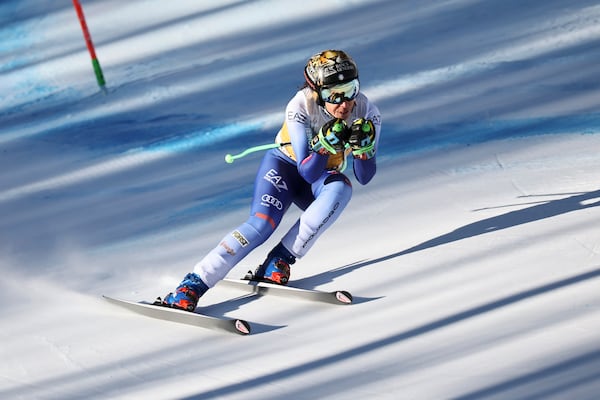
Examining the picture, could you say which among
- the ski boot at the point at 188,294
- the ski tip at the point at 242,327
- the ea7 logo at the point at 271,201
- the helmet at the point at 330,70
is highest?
the helmet at the point at 330,70

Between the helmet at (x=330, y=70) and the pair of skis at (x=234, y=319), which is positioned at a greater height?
the helmet at (x=330, y=70)

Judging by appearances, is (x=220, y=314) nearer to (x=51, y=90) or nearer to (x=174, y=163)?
(x=174, y=163)

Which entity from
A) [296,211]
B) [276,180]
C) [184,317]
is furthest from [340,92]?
[296,211]

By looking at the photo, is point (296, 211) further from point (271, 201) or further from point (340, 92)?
point (340, 92)

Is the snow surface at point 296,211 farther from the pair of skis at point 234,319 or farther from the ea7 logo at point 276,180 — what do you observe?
the ea7 logo at point 276,180

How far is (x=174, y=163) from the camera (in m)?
7.38

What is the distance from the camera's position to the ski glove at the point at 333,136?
15.4 feet

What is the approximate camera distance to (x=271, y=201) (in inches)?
197

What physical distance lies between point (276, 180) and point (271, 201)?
0.45 ft

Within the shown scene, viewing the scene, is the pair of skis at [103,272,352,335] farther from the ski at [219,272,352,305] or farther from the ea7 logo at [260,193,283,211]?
the ea7 logo at [260,193,283,211]

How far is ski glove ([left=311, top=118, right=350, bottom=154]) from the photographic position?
15.4ft

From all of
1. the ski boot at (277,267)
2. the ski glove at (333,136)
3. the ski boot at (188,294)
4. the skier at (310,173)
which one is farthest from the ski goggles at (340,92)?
the ski boot at (188,294)

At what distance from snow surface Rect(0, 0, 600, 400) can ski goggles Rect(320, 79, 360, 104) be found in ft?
2.99

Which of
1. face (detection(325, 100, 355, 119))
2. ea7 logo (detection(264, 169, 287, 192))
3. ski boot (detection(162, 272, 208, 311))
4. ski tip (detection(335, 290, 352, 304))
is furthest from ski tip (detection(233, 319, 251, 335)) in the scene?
face (detection(325, 100, 355, 119))
